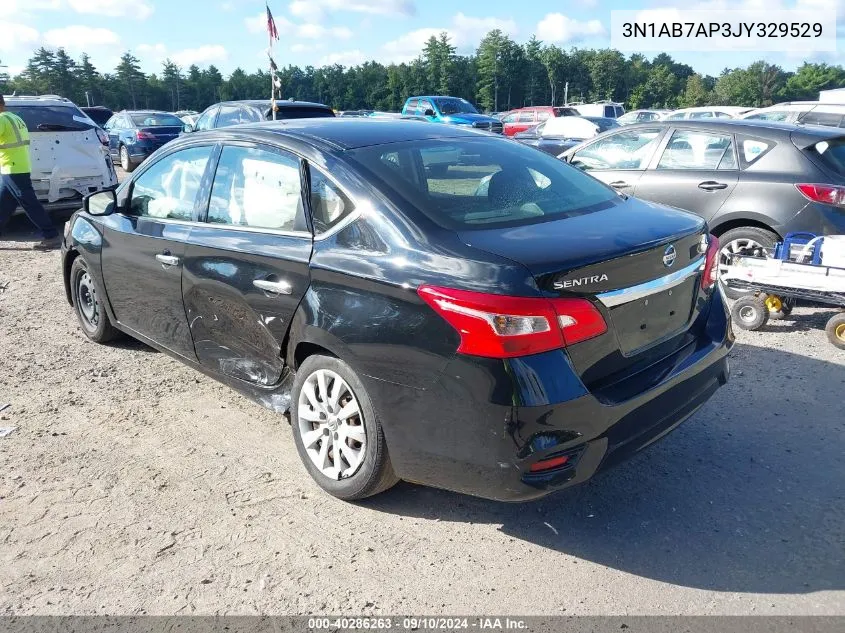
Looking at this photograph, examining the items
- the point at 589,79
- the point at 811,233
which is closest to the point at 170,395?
the point at 811,233

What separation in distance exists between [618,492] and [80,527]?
2450 mm

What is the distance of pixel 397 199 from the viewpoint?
9.82ft

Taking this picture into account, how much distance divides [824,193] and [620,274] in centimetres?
412

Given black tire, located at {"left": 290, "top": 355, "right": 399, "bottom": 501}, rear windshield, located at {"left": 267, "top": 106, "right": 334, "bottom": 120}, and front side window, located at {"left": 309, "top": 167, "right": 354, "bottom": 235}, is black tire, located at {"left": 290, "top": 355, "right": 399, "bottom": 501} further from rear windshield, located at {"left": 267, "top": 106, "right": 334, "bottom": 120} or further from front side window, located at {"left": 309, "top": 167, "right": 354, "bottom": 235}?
rear windshield, located at {"left": 267, "top": 106, "right": 334, "bottom": 120}

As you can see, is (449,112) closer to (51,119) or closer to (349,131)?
(51,119)

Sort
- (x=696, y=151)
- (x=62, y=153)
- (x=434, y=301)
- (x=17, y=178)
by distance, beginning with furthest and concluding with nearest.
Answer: (x=62, y=153)
(x=17, y=178)
(x=696, y=151)
(x=434, y=301)

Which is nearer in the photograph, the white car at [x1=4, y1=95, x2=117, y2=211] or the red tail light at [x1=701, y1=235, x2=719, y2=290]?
the red tail light at [x1=701, y1=235, x2=719, y2=290]

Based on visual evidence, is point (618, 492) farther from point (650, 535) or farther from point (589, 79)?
point (589, 79)

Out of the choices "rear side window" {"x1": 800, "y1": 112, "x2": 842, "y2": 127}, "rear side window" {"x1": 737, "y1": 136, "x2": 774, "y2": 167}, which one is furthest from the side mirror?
"rear side window" {"x1": 800, "y1": 112, "x2": 842, "y2": 127}

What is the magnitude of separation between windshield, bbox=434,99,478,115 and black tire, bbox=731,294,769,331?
20.0m

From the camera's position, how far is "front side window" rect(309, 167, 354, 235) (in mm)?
3141

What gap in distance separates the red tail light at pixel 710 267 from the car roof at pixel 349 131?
1.41 m

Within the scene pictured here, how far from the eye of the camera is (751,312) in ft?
18.3

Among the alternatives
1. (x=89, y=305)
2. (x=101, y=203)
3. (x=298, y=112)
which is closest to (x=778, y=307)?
(x=101, y=203)
